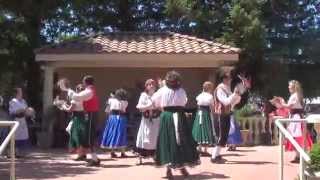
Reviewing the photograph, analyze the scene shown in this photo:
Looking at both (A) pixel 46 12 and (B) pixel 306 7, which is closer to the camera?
(A) pixel 46 12

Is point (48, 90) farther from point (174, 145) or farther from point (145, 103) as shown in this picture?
point (174, 145)

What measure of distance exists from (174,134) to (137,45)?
9.22m

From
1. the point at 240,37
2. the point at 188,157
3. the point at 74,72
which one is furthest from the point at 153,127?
the point at 240,37

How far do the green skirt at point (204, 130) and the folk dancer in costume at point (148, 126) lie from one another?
1.45 meters

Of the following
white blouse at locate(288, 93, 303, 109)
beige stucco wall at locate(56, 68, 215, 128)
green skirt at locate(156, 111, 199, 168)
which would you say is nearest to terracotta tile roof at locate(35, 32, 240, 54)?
beige stucco wall at locate(56, 68, 215, 128)

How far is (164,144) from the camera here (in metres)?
11.2

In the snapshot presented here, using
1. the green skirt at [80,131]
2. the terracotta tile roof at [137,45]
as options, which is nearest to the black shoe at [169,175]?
the green skirt at [80,131]

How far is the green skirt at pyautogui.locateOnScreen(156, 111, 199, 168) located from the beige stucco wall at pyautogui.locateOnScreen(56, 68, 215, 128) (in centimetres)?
999

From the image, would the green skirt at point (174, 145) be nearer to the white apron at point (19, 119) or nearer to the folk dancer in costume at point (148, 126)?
the folk dancer in costume at point (148, 126)

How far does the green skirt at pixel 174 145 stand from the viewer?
11117 mm

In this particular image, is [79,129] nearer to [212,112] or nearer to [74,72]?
[212,112]

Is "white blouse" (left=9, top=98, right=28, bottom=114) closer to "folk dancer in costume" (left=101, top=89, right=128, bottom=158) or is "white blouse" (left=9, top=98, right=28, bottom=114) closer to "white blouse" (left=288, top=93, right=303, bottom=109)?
"folk dancer in costume" (left=101, top=89, right=128, bottom=158)

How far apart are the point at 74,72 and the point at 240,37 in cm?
611

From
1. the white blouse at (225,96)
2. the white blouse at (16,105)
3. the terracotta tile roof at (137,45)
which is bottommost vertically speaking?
the white blouse at (16,105)
